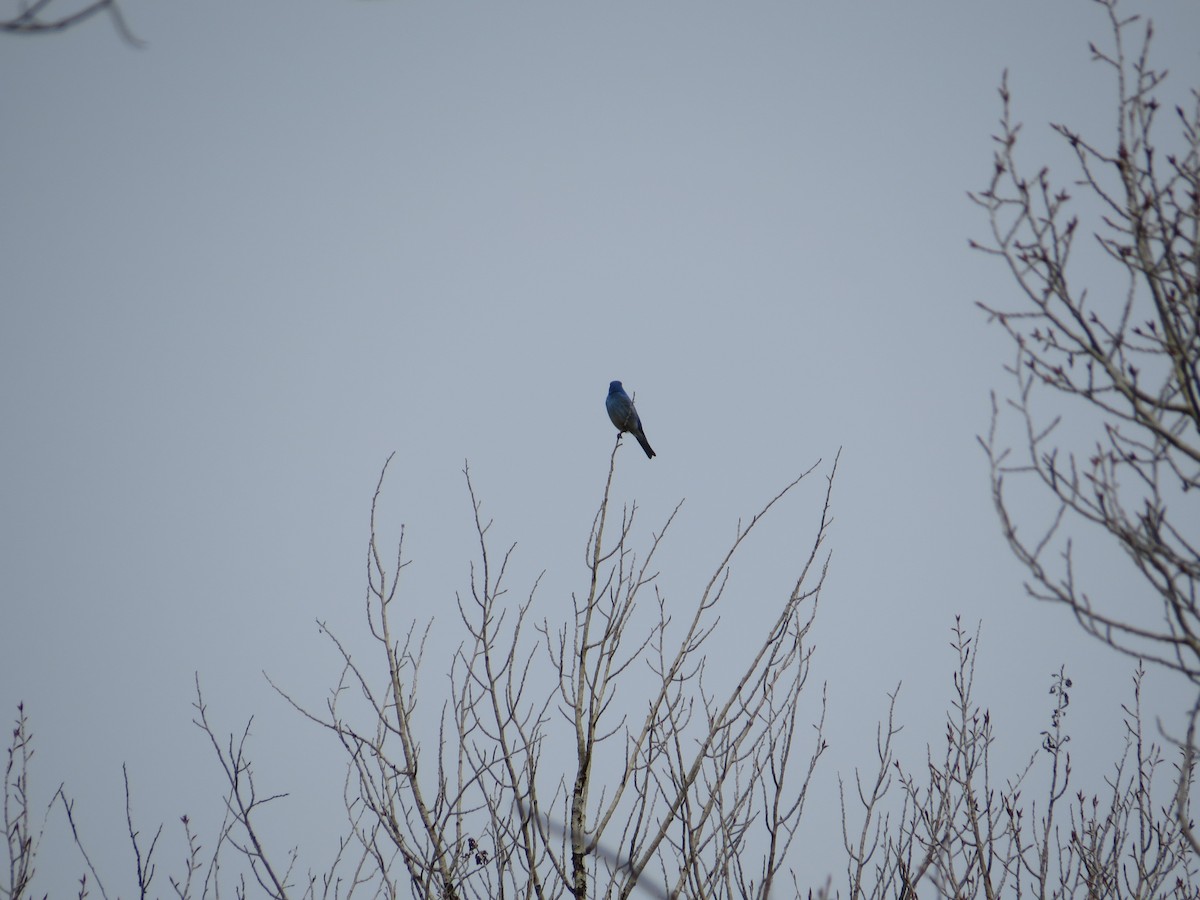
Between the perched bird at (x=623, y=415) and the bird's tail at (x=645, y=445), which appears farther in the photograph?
the bird's tail at (x=645, y=445)

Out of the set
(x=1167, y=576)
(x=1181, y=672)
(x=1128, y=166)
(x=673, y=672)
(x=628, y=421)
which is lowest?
(x=1181, y=672)

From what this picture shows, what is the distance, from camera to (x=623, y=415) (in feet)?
38.2

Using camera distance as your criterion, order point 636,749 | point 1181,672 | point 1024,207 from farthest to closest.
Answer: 1. point 636,749
2. point 1024,207
3. point 1181,672

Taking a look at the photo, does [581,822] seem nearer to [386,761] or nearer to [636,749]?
[636,749]

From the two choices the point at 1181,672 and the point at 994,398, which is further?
the point at 994,398

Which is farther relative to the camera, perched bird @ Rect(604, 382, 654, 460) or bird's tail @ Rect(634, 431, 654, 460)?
bird's tail @ Rect(634, 431, 654, 460)

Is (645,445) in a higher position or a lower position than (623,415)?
lower

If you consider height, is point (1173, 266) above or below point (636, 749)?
above

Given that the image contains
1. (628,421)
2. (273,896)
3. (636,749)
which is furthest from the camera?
(628,421)

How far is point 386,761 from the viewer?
131 inches

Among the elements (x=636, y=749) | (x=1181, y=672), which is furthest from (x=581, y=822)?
(x=1181, y=672)

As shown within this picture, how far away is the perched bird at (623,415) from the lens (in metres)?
11.0

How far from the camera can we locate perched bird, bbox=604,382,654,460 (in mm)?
10984

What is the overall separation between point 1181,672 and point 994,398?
0.83m
